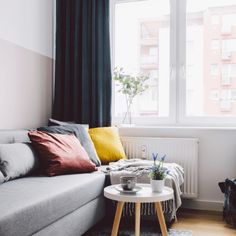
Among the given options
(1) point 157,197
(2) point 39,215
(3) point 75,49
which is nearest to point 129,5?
(3) point 75,49

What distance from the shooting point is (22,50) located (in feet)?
11.0

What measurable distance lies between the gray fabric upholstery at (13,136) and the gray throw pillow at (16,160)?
130 millimetres

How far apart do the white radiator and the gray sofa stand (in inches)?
35.3

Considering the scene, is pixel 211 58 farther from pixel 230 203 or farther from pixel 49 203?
pixel 49 203

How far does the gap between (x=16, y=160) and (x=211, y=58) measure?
2.24 meters

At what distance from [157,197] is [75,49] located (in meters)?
2.23

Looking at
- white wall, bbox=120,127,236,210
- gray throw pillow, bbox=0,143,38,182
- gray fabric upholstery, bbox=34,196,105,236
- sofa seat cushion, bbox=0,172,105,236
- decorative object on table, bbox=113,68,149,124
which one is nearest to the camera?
sofa seat cushion, bbox=0,172,105,236

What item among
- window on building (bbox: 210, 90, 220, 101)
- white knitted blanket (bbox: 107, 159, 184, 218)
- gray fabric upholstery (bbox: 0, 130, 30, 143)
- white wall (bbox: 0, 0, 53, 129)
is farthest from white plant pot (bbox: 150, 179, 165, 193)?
window on building (bbox: 210, 90, 220, 101)

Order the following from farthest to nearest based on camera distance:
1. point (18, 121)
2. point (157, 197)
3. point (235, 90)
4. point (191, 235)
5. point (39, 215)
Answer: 1. point (235, 90)
2. point (18, 121)
3. point (191, 235)
4. point (157, 197)
5. point (39, 215)

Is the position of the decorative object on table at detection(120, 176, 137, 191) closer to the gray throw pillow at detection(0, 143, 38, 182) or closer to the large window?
the gray throw pillow at detection(0, 143, 38, 182)

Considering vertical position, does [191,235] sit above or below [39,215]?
below

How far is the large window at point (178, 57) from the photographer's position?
3.59 meters

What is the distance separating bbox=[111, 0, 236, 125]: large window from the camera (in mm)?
3588

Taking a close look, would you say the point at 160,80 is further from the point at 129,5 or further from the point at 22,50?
the point at 22,50
